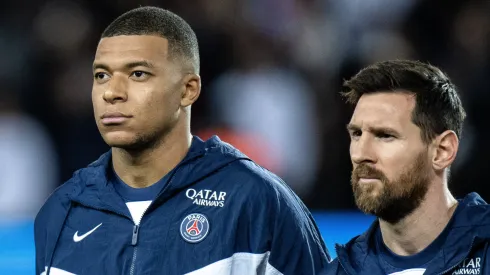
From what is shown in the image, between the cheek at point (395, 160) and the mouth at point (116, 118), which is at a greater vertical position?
the mouth at point (116, 118)

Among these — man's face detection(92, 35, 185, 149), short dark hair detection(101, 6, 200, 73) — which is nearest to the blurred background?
short dark hair detection(101, 6, 200, 73)

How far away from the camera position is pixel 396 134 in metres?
3.70

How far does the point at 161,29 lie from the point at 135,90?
1.06 ft

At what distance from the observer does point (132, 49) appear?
4258 mm

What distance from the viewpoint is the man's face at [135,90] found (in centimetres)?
417

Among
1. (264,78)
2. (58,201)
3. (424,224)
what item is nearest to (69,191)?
(58,201)

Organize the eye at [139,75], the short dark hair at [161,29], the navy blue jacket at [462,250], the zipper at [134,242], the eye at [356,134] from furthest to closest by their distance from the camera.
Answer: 1. the short dark hair at [161,29]
2. the eye at [139,75]
3. the zipper at [134,242]
4. the eye at [356,134]
5. the navy blue jacket at [462,250]

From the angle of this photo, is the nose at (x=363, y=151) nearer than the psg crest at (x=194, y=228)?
Yes

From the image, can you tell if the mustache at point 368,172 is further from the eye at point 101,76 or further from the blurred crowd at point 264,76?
the blurred crowd at point 264,76

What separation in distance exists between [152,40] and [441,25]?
4.86 m

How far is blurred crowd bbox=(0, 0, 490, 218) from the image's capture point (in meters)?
8.36

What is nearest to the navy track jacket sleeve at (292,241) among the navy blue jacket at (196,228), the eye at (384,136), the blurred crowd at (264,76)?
the navy blue jacket at (196,228)

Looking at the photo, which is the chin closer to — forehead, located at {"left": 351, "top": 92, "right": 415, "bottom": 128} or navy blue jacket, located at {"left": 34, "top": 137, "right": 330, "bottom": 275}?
navy blue jacket, located at {"left": 34, "top": 137, "right": 330, "bottom": 275}

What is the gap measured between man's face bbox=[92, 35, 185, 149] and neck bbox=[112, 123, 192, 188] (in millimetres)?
49
